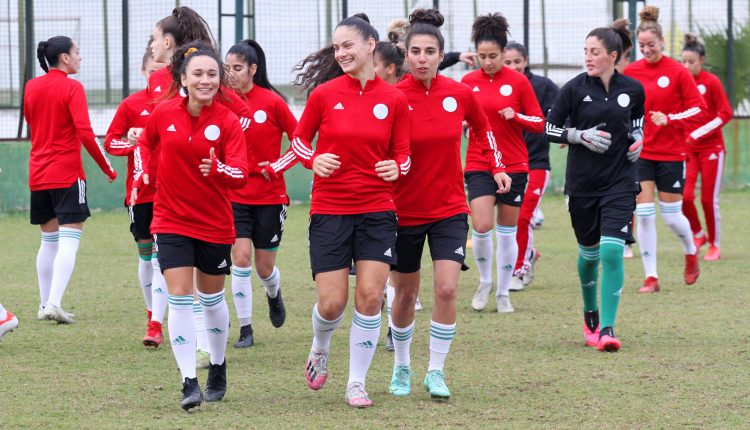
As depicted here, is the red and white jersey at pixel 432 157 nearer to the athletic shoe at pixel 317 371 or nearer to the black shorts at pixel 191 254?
the athletic shoe at pixel 317 371

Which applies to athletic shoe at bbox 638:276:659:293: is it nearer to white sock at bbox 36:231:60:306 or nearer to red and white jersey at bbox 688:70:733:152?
red and white jersey at bbox 688:70:733:152

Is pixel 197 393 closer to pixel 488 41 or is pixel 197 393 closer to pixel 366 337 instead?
pixel 366 337

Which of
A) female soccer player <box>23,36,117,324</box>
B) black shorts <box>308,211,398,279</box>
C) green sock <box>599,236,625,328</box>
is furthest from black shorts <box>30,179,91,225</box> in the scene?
green sock <box>599,236,625,328</box>

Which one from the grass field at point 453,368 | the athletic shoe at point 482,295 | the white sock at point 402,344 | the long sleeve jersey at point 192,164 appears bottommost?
the grass field at point 453,368

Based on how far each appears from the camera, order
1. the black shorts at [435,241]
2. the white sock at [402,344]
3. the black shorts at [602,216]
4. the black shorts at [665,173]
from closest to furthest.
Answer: the black shorts at [435,241]
the white sock at [402,344]
the black shorts at [602,216]
the black shorts at [665,173]

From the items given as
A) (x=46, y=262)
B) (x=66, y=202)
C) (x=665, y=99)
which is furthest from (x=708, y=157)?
Answer: (x=46, y=262)

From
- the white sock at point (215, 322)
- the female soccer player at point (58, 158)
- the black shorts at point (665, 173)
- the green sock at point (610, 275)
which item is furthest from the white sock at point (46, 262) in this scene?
the black shorts at point (665, 173)

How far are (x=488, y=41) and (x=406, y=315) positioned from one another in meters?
3.28

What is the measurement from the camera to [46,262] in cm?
952

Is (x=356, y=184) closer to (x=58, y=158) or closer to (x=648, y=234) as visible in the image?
(x=58, y=158)

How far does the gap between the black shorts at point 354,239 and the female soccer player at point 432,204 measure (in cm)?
36

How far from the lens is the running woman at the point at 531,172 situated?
10.6 metres

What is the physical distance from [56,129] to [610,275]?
4.28 m

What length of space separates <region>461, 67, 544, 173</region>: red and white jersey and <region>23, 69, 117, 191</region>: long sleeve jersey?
293cm
